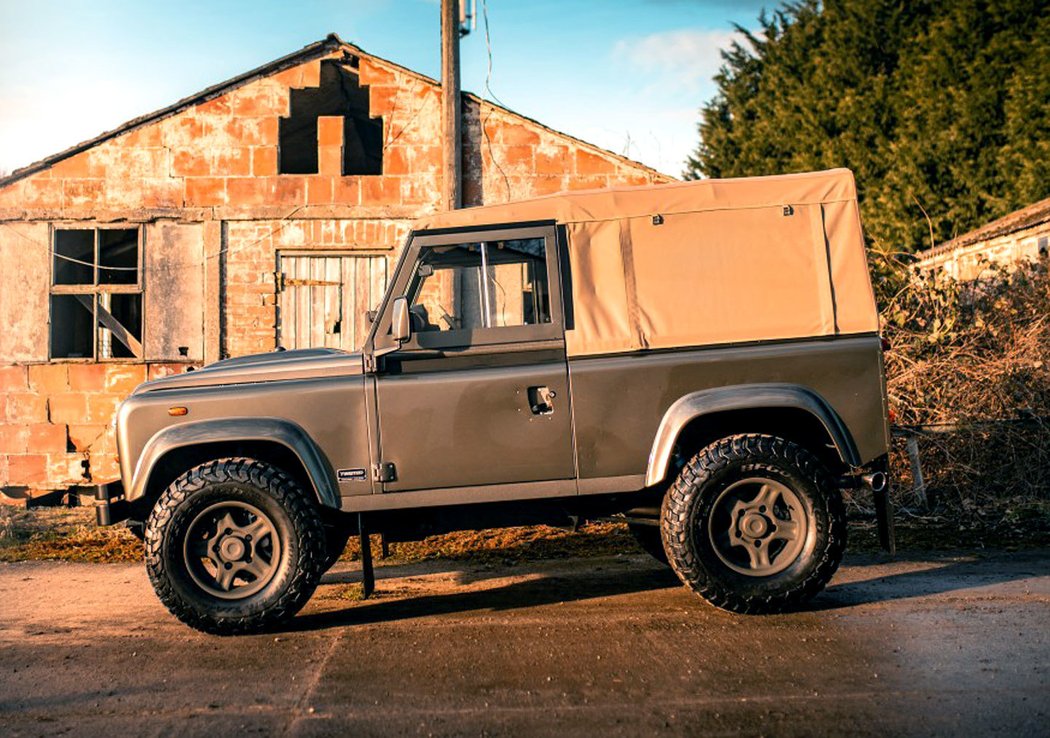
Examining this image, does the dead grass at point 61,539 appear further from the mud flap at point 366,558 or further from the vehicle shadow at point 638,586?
the mud flap at point 366,558

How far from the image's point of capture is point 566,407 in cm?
553

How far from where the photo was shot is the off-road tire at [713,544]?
17.8ft

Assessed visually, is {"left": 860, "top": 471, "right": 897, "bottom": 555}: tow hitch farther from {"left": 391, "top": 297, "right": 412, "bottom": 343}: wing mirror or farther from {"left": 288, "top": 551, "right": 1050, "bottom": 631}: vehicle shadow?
{"left": 391, "top": 297, "right": 412, "bottom": 343}: wing mirror

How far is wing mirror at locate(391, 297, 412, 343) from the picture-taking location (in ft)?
17.8

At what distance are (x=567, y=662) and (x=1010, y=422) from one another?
6246 mm

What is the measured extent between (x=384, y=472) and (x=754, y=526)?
209cm

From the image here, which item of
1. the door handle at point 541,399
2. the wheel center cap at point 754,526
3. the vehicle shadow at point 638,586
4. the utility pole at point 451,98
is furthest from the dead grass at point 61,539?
the utility pole at point 451,98

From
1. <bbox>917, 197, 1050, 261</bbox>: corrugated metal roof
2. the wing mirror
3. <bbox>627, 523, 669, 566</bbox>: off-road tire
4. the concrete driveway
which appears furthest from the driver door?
<bbox>917, 197, 1050, 261</bbox>: corrugated metal roof

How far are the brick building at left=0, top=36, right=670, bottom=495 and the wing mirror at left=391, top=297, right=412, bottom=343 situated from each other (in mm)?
7047

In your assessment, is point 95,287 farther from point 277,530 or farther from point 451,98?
point 277,530

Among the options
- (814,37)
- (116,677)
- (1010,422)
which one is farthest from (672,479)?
(814,37)

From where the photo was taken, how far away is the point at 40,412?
12422 millimetres

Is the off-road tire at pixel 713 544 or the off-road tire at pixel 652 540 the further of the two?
the off-road tire at pixel 652 540

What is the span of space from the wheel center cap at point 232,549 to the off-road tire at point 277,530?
0.70ft
